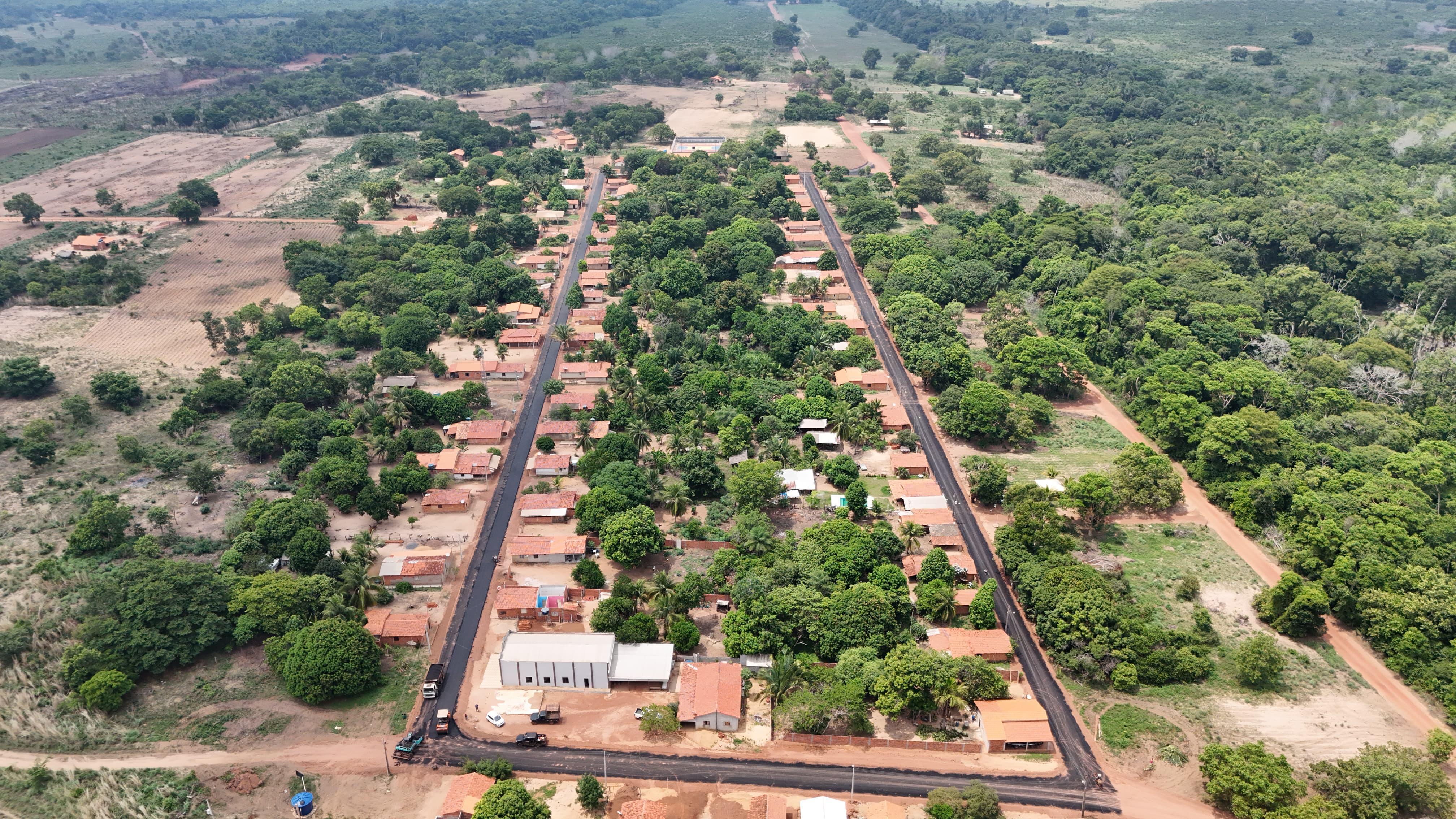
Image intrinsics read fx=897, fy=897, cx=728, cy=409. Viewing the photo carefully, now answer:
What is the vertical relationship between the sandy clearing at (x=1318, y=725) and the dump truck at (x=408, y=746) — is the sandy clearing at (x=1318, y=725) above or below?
below

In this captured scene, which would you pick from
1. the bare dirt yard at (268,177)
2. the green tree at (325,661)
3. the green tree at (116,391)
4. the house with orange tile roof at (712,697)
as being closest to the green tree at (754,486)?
the house with orange tile roof at (712,697)

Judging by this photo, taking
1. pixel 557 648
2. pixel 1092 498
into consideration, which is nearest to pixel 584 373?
pixel 557 648

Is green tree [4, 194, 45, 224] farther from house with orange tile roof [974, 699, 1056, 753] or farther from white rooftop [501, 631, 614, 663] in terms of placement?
house with orange tile roof [974, 699, 1056, 753]

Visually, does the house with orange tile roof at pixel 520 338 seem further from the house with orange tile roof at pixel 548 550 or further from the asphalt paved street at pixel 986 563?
the asphalt paved street at pixel 986 563

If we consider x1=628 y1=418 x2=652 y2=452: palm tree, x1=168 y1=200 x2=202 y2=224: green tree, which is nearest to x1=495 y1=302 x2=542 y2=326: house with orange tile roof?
x1=628 y1=418 x2=652 y2=452: palm tree

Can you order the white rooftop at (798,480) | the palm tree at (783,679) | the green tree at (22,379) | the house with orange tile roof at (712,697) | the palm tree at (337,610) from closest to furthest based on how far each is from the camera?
the house with orange tile roof at (712,697) < the palm tree at (783,679) < the palm tree at (337,610) < the white rooftop at (798,480) < the green tree at (22,379)
